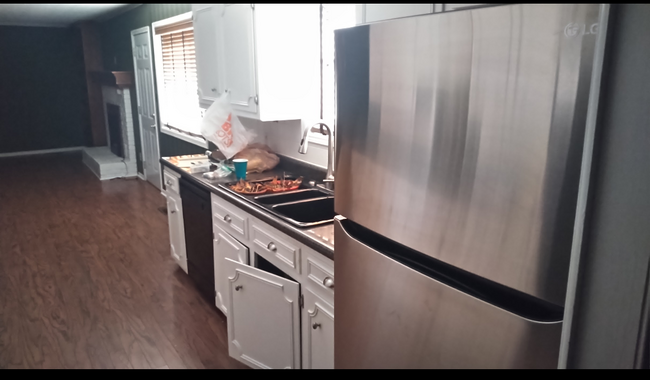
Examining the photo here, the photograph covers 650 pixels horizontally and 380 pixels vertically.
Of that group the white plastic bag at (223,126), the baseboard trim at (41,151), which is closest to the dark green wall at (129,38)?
the white plastic bag at (223,126)

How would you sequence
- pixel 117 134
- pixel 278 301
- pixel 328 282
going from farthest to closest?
pixel 117 134
pixel 278 301
pixel 328 282

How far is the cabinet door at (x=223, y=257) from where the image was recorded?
2.16 metres

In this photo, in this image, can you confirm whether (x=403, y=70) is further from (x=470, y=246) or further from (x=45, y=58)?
(x=45, y=58)

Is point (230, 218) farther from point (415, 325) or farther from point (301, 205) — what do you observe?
point (415, 325)

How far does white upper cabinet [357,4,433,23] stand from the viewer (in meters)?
0.90

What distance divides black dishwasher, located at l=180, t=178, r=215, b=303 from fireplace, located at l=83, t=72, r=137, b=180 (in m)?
3.46

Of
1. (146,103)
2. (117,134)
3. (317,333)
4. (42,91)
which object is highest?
(42,91)

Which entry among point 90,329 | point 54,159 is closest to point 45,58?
point 54,159

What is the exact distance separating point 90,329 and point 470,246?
7.43 feet

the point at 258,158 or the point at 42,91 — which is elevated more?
the point at 42,91

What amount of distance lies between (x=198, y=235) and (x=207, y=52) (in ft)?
3.59

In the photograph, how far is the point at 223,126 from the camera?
102 inches

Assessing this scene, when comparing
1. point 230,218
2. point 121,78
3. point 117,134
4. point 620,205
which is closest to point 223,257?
point 230,218

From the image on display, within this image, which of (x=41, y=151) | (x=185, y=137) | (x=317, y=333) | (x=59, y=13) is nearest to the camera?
(x=317, y=333)
